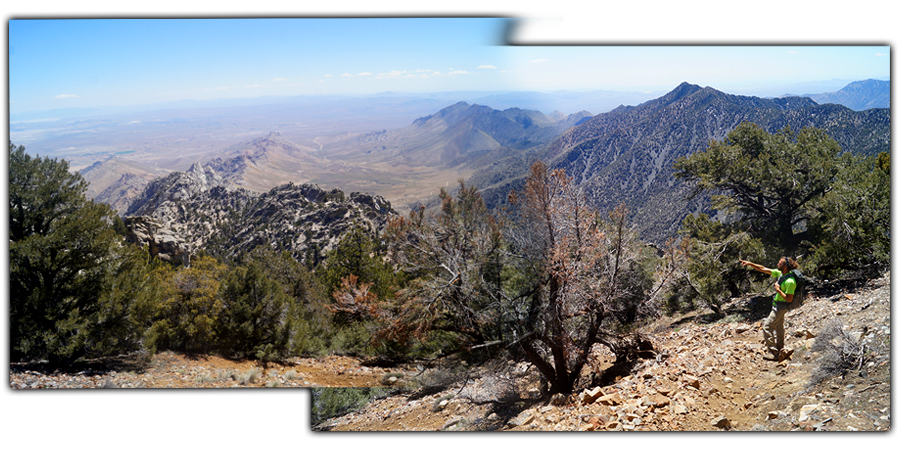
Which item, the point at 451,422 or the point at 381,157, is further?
the point at 381,157

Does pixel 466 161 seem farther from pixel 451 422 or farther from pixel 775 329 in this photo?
pixel 775 329

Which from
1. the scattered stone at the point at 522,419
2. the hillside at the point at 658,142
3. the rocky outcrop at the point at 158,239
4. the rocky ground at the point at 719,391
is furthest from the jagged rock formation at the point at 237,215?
the scattered stone at the point at 522,419

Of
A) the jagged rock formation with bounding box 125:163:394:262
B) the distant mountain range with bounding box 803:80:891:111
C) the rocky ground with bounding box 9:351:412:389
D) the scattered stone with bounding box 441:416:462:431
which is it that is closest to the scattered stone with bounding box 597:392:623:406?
the scattered stone with bounding box 441:416:462:431

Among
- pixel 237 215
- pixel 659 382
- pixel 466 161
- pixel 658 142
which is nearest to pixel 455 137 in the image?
pixel 466 161

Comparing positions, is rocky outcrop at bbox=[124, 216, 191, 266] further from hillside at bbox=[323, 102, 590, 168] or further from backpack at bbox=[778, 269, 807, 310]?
backpack at bbox=[778, 269, 807, 310]

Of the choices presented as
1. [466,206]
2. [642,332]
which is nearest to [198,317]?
[466,206]
